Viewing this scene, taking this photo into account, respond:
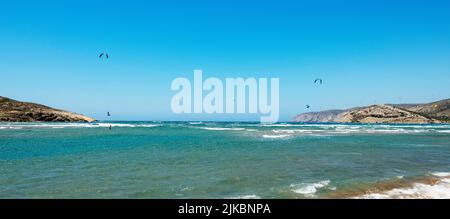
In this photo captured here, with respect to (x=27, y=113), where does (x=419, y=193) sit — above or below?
below

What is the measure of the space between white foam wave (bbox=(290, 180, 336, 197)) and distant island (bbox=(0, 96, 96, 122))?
416ft

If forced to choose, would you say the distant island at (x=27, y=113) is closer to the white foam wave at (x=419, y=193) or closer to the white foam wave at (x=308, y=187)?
the white foam wave at (x=308, y=187)

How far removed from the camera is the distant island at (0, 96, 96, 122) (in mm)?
110613

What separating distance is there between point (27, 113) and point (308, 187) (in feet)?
423

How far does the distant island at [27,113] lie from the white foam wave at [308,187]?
126830mm

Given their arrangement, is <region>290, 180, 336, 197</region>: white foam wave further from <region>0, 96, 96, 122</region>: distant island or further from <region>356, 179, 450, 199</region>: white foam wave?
<region>0, 96, 96, 122</region>: distant island

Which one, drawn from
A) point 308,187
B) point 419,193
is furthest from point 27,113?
point 419,193

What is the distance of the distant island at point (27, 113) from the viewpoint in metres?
111

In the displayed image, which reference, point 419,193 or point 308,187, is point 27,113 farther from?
point 419,193

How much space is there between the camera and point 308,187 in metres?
10.8

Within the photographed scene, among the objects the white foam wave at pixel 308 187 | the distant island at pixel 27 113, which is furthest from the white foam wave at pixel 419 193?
the distant island at pixel 27 113

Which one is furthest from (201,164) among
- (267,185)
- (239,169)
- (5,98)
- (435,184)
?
(5,98)
